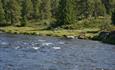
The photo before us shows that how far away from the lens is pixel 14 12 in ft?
534

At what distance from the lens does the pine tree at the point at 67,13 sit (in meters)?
140

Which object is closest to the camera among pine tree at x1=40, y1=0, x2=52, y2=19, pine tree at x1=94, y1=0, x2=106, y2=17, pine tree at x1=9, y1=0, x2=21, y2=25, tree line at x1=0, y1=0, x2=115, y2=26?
tree line at x1=0, y1=0, x2=115, y2=26

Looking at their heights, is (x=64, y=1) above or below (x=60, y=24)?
above

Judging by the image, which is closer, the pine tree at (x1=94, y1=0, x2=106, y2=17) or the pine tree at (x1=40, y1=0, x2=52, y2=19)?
the pine tree at (x1=94, y1=0, x2=106, y2=17)

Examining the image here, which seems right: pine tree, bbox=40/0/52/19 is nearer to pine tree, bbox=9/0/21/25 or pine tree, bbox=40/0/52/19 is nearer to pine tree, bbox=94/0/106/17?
pine tree, bbox=9/0/21/25

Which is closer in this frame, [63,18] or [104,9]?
[63,18]

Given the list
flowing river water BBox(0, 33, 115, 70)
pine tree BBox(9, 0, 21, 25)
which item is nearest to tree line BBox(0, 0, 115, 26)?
pine tree BBox(9, 0, 21, 25)

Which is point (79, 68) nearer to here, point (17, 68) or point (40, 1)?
point (17, 68)

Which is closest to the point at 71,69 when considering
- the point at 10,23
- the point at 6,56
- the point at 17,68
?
the point at 17,68

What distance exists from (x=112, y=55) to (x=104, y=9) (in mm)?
96265

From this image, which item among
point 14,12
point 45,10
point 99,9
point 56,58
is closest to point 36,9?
point 45,10

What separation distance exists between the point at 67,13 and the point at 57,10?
22428 millimetres

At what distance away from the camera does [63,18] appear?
460 feet

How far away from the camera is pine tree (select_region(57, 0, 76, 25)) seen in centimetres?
13988
